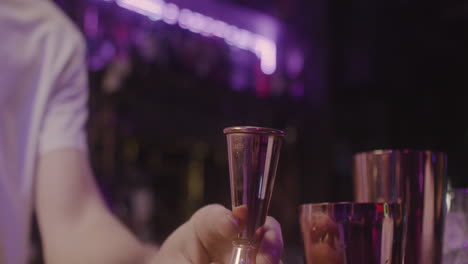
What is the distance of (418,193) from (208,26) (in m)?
2.28

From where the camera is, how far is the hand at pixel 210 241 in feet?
1.26

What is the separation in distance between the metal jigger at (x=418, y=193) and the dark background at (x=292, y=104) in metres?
1.65

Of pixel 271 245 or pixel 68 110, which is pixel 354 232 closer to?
pixel 271 245

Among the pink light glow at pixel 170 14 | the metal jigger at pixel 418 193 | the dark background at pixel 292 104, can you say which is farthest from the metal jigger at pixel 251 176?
the pink light glow at pixel 170 14

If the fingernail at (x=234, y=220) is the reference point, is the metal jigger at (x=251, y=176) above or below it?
above

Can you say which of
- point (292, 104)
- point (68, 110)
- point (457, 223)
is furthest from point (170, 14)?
point (457, 223)

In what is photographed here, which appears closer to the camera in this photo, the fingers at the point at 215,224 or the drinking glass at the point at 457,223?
the fingers at the point at 215,224

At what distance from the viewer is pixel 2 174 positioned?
0.96 metres

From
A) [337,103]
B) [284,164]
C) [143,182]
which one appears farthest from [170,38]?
[337,103]

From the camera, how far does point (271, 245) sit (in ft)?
1.32

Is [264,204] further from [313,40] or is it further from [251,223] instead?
[313,40]

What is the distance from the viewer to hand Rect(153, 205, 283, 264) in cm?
38

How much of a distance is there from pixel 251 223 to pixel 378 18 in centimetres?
315

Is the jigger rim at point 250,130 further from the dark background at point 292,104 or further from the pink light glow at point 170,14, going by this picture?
the pink light glow at point 170,14
